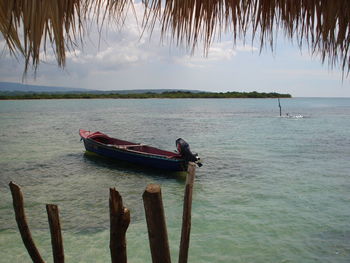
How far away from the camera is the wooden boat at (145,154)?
996cm

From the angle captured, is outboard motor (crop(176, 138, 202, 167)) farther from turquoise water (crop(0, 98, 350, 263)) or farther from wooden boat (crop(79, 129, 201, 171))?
turquoise water (crop(0, 98, 350, 263))

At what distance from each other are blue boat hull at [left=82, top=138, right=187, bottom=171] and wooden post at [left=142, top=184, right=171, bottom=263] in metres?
8.24

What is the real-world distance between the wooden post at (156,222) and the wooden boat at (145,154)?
7982 millimetres

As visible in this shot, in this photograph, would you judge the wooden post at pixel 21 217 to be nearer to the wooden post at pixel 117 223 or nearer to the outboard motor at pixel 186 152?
the wooden post at pixel 117 223

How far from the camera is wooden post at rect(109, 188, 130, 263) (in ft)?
5.98

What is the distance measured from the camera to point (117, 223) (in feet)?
6.23

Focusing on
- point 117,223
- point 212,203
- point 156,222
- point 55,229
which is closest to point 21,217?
point 55,229

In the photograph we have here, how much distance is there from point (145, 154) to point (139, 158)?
1.28 ft

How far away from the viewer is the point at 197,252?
230 inches

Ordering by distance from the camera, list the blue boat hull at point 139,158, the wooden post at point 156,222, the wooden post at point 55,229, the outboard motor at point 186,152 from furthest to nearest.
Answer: the blue boat hull at point 139,158 < the outboard motor at point 186,152 < the wooden post at point 55,229 < the wooden post at point 156,222

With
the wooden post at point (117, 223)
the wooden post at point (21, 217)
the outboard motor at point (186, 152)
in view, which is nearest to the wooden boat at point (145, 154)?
the outboard motor at point (186, 152)

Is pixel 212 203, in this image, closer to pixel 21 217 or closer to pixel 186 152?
pixel 186 152

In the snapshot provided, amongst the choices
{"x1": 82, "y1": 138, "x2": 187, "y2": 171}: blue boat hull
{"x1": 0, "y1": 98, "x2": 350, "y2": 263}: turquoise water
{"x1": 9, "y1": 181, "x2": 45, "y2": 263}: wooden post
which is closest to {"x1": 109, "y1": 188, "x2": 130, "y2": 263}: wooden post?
{"x1": 9, "y1": 181, "x2": 45, "y2": 263}: wooden post

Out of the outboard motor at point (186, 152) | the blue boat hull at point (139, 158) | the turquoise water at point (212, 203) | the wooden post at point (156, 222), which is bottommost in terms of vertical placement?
the turquoise water at point (212, 203)
